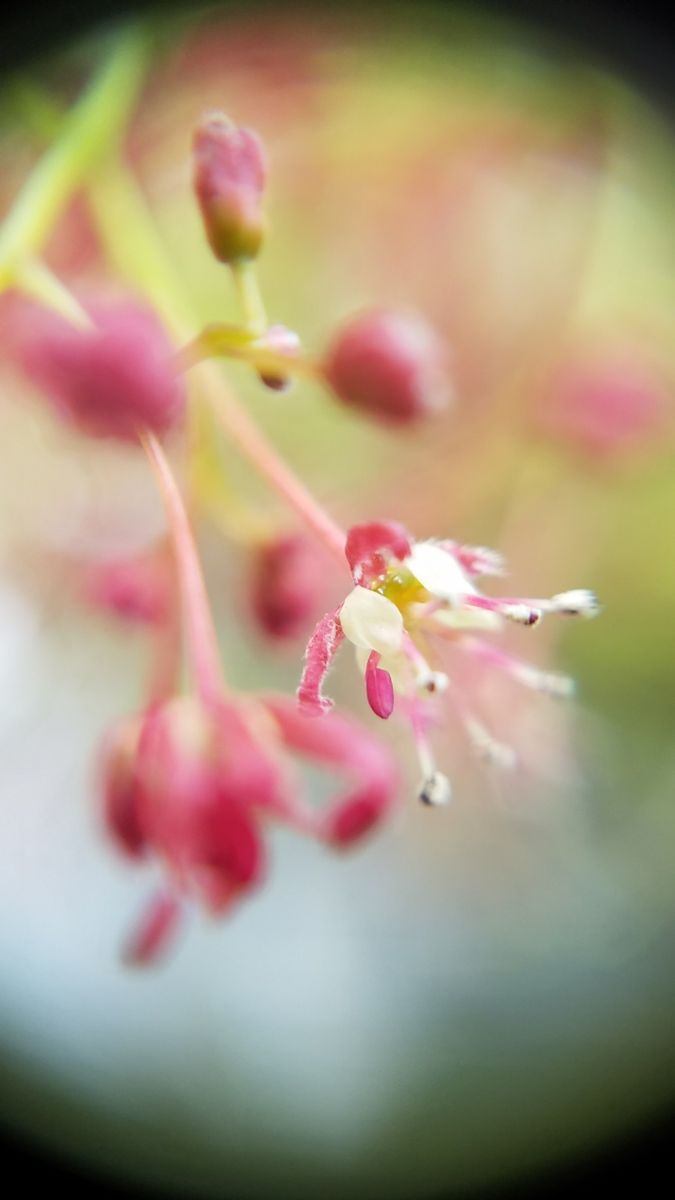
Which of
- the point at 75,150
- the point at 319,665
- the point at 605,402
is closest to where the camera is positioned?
the point at 319,665

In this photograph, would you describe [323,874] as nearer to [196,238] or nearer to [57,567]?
[57,567]

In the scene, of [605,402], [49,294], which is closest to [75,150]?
[49,294]

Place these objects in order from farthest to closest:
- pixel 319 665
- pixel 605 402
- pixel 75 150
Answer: pixel 605 402, pixel 75 150, pixel 319 665

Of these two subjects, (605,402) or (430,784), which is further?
(605,402)

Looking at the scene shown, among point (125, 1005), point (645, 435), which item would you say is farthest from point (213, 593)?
point (125, 1005)

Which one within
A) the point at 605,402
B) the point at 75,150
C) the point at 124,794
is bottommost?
the point at 124,794

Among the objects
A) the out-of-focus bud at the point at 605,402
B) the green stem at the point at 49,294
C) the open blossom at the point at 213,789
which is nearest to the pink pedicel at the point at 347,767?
the open blossom at the point at 213,789

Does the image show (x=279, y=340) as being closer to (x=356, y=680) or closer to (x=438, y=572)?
(x=438, y=572)
